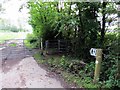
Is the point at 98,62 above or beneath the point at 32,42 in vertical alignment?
above

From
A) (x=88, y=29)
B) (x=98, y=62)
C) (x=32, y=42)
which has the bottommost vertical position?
(x=32, y=42)

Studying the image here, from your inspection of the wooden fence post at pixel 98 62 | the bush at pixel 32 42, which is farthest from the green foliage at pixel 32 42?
the wooden fence post at pixel 98 62

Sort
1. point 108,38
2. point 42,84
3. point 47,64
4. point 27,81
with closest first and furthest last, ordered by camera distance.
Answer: point 42,84
point 27,81
point 108,38
point 47,64

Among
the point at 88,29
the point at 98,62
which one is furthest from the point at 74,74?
the point at 88,29

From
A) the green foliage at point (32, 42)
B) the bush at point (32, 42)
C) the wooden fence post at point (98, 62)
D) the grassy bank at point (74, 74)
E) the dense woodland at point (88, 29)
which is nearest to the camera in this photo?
the wooden fence post at point (98, 62)

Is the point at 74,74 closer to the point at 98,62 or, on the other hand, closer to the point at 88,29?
the point at 98,62

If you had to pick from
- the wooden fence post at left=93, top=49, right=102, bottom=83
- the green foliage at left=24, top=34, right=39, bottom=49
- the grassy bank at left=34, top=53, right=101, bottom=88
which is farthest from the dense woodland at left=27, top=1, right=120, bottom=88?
the green foliage at left=24, top=34, right=39, bottom=49

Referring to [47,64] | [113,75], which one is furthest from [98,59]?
[47,64]

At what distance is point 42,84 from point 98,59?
5.25 feet

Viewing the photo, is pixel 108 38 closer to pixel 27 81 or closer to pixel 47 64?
pixel 47 64

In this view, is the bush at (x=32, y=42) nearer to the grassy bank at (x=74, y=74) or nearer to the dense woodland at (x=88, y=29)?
the dense woodland at (x=88, y=29)

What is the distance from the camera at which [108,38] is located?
6945 mm

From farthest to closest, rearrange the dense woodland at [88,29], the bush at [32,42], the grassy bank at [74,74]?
the bush at [32,42] → the dense woodland at [88,29] → the grassy bank at [74,74]

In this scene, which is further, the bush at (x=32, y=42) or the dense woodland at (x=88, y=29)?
the bush at (x=32, y=42)
